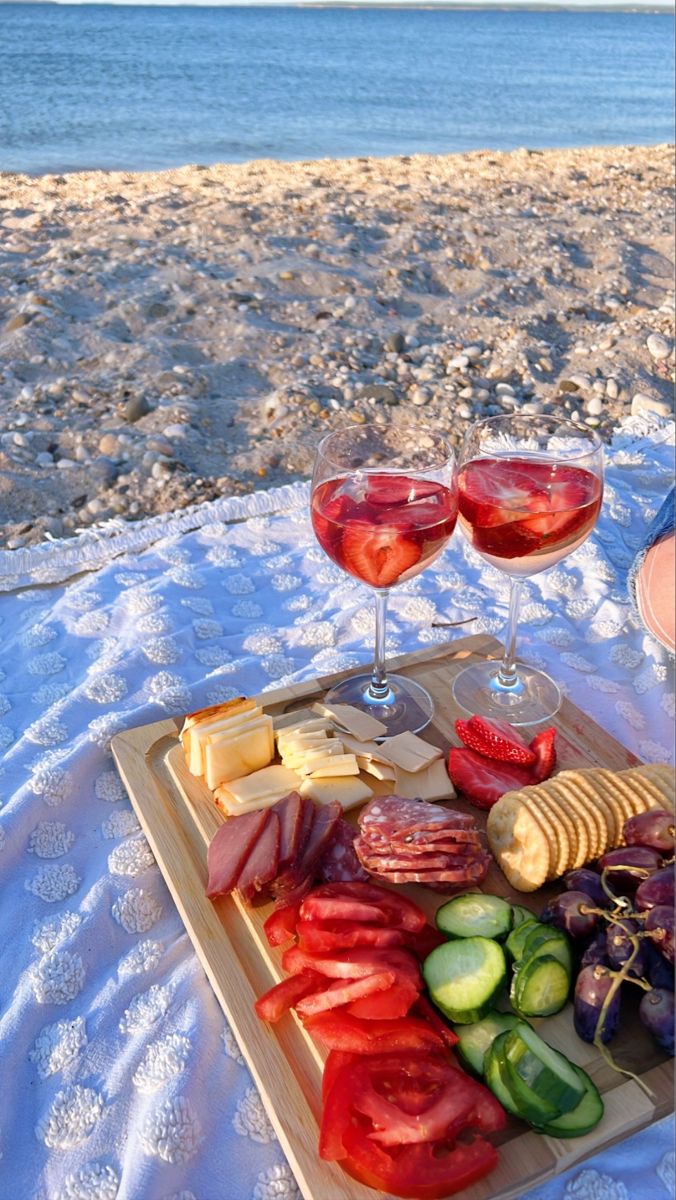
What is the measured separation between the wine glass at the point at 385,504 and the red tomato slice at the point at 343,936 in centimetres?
50

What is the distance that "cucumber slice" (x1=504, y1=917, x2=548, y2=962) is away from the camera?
1.09m

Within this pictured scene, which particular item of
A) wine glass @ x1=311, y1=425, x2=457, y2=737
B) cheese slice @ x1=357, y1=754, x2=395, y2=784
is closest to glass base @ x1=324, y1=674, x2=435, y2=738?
wine glass @ x1=311, y1=425, x2=457, y2=737

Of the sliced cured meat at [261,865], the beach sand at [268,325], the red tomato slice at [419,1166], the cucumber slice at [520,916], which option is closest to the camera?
the red tomato slice at [419,1166]

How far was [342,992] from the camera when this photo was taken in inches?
41.5

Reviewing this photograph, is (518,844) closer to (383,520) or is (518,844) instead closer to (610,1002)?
(610,1002)

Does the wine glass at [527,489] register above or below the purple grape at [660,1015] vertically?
above

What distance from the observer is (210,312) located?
→ 16.6ft

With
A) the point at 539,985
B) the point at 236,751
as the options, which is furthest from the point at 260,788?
the point at 539,985

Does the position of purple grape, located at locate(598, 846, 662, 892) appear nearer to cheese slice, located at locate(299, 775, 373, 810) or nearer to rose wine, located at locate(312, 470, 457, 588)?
cheese slice, located at locate(299, 775, 373, 810)

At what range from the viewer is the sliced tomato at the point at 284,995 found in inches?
44.0

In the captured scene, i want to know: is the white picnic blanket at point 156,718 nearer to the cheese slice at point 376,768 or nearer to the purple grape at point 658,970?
the purple grape at point 658,970

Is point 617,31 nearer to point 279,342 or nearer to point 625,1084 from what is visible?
point 279,342

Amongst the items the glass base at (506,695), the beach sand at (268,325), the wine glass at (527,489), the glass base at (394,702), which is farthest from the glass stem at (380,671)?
the beach sand at (268,325)

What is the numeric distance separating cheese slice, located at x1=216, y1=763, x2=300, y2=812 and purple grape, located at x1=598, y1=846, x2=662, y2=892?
443 mm
